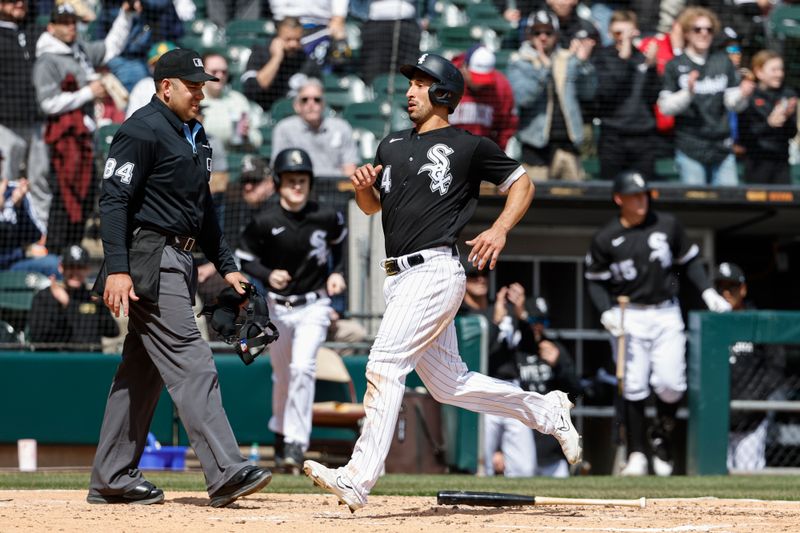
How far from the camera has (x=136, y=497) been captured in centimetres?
552

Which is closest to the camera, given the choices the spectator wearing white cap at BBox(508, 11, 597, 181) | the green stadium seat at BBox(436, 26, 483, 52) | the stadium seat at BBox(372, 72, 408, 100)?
the spectator wearing white cap at BBox(508, 11, 597, 181)

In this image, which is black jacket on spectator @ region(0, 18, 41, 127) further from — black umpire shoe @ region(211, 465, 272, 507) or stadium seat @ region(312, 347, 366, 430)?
black umpire shoe @ region(211, 465, 272, 507)

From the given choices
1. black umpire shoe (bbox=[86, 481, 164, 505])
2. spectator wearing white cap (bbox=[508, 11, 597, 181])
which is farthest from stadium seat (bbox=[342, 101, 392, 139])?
black umpire shoe (bbox=[86, 481, 164, 505])

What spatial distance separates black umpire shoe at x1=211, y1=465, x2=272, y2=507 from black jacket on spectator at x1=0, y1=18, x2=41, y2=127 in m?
6.64

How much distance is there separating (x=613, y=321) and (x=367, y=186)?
4325mm

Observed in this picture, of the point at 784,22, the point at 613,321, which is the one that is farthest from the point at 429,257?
the point at 784,22

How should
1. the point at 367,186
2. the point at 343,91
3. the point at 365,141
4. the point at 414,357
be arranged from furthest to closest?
the point at 343,91, the point at 365,141, the point at 367,186, the point at 414,357

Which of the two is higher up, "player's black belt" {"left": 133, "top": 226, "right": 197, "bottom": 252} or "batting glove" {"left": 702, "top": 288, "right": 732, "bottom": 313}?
"player's black belt" {"left": 133, "top": 226, "right": 197, "bottom": 252}

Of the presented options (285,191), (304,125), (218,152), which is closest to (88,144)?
(218,152)

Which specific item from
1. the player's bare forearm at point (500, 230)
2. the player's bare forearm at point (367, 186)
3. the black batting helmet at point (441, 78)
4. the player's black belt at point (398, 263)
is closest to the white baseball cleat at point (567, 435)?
the player's bare forearm at point (500, 230)

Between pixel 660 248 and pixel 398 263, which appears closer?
pixel 398 263

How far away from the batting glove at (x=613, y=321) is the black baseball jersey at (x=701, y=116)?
265cm

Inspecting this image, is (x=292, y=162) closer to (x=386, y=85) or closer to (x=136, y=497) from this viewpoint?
(x=136, y=497)

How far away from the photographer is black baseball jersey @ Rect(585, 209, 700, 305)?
30.5ft
